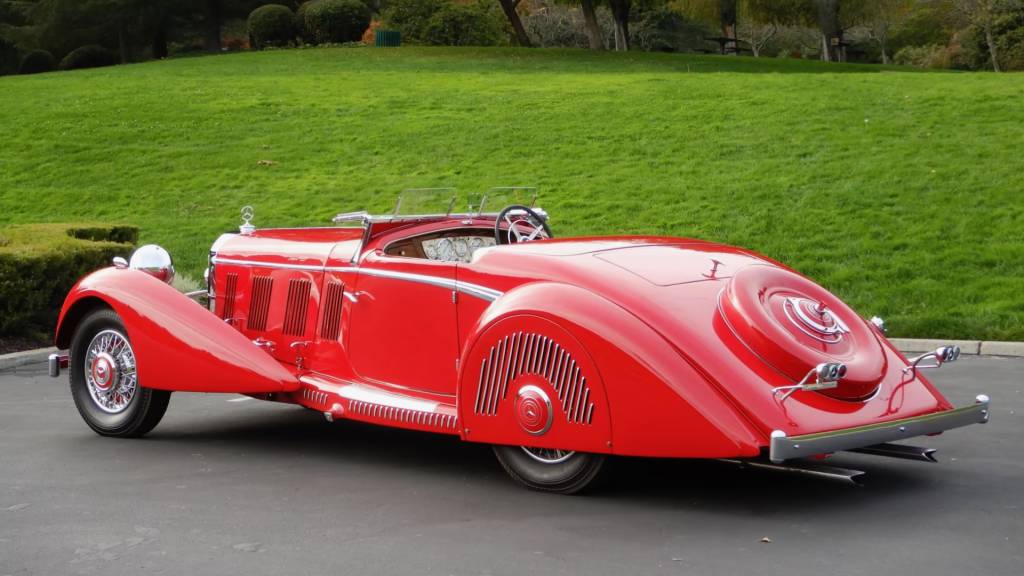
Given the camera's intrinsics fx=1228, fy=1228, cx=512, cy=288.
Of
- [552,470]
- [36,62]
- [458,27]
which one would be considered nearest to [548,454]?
[552,470]

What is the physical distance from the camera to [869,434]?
17.3ft

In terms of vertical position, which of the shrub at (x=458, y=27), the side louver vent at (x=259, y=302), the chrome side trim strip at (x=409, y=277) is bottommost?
the side louver vent at (x=259, y=302)

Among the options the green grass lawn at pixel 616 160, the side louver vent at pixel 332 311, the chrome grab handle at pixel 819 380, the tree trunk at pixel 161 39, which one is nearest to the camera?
the chrome grab handle at pixel 819 380

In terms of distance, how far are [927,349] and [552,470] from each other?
19.2 ft

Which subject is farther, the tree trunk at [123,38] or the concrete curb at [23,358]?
the tree trunk at [123,38]

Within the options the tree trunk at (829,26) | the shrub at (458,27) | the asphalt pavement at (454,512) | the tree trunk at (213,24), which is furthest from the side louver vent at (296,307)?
the tree trunk at (213,24)

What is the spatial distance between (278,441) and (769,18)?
4555 centimetres

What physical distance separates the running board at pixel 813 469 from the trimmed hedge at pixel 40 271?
766cm

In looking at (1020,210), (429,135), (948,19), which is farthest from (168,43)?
(1020,210)

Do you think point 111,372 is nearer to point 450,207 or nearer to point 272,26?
point 450,207

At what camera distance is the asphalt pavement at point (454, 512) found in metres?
4.73

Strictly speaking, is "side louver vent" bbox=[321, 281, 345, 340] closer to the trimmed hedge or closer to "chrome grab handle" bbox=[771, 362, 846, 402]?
"chrome grab handle" bbox=[771, 362, 846, 402]

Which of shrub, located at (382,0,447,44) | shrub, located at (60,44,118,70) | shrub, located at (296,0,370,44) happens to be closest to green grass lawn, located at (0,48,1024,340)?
shrub, located at (382,0,447,44)

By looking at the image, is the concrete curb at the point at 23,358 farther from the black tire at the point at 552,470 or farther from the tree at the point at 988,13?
the tree at the point at 988,13
